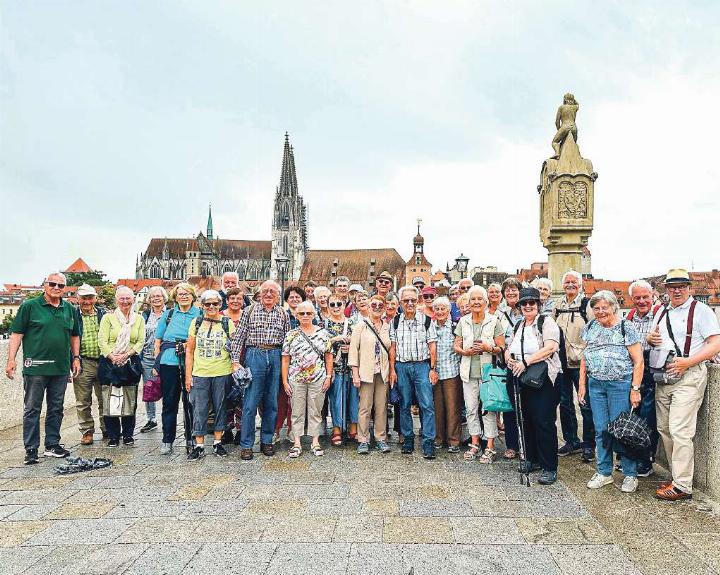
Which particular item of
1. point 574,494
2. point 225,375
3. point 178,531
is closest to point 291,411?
point 225,375

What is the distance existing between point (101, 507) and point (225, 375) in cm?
197

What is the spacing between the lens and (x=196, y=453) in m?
5.89

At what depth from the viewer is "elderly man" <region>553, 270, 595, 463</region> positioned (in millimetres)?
5660

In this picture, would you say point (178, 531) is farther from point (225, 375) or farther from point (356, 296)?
point (356, 296)

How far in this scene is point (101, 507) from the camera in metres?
4.35

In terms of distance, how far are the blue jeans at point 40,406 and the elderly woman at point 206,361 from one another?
136cm

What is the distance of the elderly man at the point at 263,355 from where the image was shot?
19.8 ft

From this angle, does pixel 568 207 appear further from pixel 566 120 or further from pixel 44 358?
pixel 44 358

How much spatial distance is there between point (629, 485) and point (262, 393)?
3.69 meters

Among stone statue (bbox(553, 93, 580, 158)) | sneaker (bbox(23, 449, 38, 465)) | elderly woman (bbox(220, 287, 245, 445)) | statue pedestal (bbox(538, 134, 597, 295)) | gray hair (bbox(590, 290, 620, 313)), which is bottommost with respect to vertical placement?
sneaker (bbox(23, 449, 38, 465))

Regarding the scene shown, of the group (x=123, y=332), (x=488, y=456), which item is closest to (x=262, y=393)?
(x=123, y=332)

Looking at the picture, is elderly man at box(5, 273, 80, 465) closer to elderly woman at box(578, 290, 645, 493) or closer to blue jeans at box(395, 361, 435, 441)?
blue jeans at box(395, 361, 435, 441)

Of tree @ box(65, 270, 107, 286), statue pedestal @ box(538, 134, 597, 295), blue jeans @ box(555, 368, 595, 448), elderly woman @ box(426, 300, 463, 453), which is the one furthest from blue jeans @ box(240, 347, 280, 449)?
tree @ box(65, 270, 107, 286)

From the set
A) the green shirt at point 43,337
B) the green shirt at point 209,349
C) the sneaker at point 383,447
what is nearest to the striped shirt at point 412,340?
the sneaker at point 383,447
